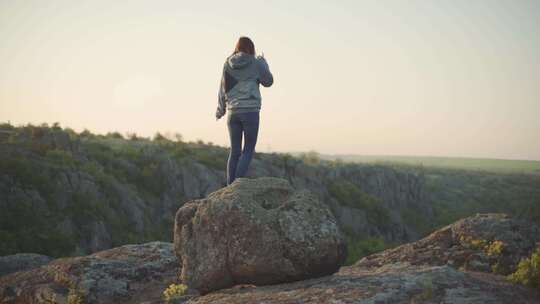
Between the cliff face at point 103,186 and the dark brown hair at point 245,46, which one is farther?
the cliff face at point 103,186

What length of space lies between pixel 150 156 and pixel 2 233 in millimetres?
Result: 18345

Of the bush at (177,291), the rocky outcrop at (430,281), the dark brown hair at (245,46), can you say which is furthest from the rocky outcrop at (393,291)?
the dark brown hair at (245,46)

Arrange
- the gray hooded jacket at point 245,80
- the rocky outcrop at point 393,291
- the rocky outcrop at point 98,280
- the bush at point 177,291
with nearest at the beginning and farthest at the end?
the rocky outcrop at point 393,291
the bush at point 177,291
the rocky outcrop at point 98,280
the gray hooded jacket at point 245,80

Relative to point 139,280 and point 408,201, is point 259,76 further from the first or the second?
point 408,201

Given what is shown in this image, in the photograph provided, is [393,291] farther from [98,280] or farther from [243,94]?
[98,280]

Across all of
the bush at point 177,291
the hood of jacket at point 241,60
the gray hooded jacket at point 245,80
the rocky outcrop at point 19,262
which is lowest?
the rocky outcrop at point 19,262

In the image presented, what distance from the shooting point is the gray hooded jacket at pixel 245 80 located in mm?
9203

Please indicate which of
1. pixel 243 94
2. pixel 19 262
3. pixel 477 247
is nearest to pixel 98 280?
pixel 19 262

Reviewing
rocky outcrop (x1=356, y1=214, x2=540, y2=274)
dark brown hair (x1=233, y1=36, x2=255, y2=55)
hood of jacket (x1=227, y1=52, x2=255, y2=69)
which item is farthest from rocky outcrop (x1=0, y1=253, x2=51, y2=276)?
rocky outcrop (x1=356, y1=214, x2=540, y2=274)

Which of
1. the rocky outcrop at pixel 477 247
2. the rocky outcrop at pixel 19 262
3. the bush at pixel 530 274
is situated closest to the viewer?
the bush at pixel 530 274

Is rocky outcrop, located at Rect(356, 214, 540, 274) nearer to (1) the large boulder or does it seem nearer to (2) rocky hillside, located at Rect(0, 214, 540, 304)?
(2) rocky hillside, located at Rect(0, 214, 540, 304)

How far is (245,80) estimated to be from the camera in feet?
30.3

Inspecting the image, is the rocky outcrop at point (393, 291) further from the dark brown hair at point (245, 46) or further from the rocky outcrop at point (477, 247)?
the dark brown hair at point (245, 46)

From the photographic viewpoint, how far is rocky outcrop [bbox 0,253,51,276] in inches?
458
